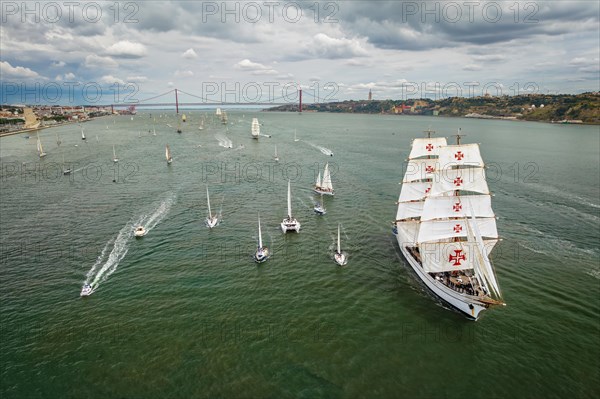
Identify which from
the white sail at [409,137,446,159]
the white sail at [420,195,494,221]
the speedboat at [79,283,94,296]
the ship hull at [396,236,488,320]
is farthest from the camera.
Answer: the white sail at [409,137,446,159]

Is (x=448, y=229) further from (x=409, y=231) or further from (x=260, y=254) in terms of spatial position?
(x=260, y=254)

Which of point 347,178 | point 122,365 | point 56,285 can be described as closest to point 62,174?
point 56,285

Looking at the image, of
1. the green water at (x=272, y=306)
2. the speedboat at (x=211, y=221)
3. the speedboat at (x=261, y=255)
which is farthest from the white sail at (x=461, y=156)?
the speedboat at (x=211, y=221)

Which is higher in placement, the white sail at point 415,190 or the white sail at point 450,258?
the white sail at point 415,190

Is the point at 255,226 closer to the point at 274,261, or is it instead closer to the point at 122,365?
the point at 274,261

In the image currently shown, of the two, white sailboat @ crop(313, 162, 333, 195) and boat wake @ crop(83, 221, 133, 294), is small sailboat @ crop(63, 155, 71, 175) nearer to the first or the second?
boat wake @ crop(83, 221, 133, 294)

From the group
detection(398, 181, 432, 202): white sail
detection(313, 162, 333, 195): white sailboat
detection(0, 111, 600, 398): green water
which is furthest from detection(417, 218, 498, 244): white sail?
detection(313, 162, 333, 195): white sailboat

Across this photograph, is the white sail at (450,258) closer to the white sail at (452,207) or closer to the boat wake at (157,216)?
the white sail at (452,207)
